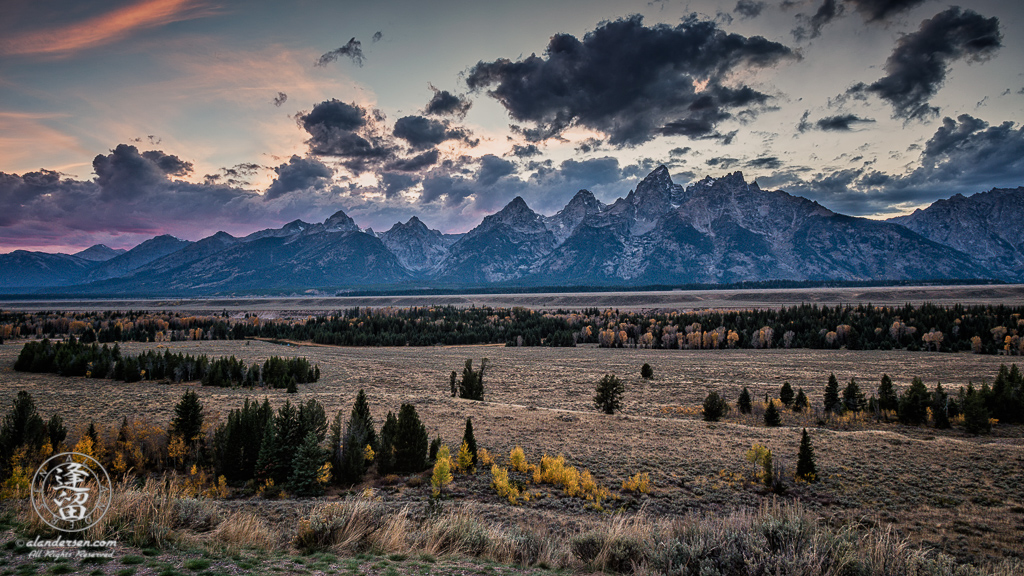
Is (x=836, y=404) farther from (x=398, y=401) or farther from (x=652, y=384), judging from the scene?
(x=398, y=401)

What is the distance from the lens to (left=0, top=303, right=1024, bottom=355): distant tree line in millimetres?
96812

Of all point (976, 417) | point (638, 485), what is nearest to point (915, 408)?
point (976, 417)

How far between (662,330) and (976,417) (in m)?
82.5

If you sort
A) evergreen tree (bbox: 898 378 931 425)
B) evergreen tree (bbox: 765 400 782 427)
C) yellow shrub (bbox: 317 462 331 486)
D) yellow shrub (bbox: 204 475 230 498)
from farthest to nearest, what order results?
evergreen tree (bbox: 898 378 931 425) → evergreen tree (bbox: 765 400 782 427) → yellow shrub (bbox: 317 462 331 486) → yellow shrub (bbox: 204 475 230 498)

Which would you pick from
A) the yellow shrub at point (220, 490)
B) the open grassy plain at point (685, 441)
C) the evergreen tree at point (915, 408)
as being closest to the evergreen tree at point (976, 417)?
the open grassy plain at point (685, 441)

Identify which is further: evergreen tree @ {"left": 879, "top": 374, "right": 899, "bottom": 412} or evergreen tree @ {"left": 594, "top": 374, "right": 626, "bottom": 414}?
evergreen tree @ {"left": 594, "top": 374, "right": 626, "bottom": 414}

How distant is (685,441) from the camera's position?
3281 cm

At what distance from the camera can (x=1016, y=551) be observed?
17.2m

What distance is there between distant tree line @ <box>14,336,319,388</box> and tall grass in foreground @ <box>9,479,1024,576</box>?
51.0 m

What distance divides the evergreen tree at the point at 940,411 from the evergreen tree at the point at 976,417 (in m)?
1.28

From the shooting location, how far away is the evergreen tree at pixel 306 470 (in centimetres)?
2464

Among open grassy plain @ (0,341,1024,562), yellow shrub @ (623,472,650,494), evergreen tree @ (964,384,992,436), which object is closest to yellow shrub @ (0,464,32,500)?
open grassy plain @ (0,341,1024,562)

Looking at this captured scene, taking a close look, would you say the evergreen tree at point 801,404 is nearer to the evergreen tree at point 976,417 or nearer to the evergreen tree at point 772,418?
the evergreen tree at point 772,418

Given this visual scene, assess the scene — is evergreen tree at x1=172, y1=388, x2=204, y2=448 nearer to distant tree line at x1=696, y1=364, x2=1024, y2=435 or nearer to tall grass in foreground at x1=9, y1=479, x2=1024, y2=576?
tall grass in foreground at x1=9, y1=479, x2=1024, y2=576
